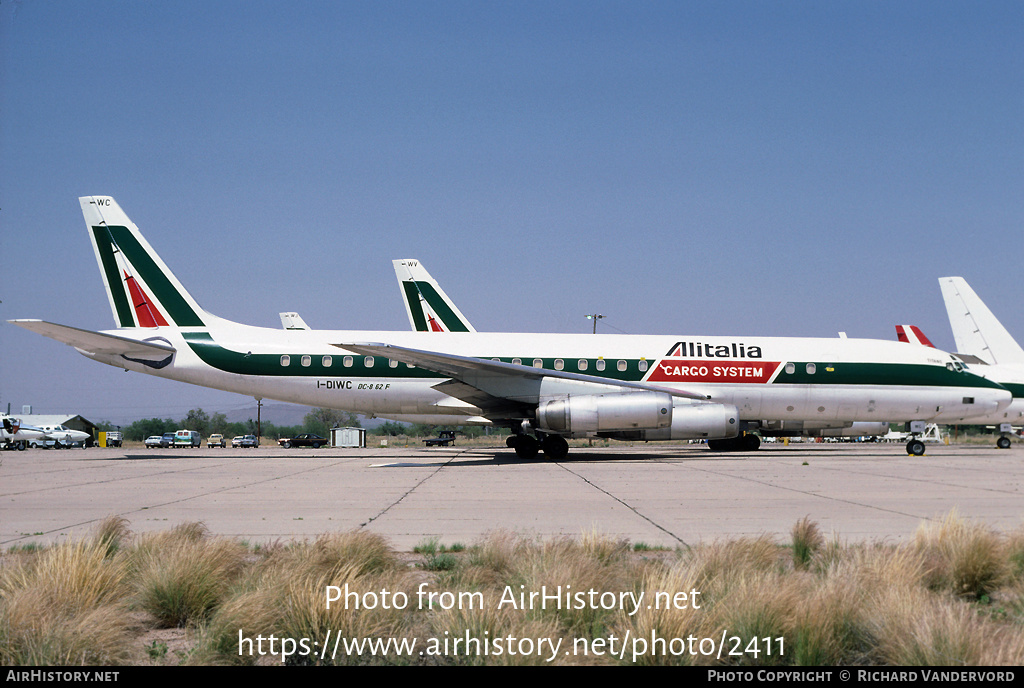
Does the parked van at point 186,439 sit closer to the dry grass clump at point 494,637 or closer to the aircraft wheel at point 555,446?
the aircraft wheel at point 555,446

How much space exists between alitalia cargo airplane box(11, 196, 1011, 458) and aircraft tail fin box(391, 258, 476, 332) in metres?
13.2

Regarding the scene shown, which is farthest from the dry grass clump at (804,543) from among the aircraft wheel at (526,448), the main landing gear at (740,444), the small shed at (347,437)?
the small shed at (347,437)

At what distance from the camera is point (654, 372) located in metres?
22.4

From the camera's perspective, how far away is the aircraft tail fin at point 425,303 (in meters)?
36.8

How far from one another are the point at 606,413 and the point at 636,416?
83 centimetres

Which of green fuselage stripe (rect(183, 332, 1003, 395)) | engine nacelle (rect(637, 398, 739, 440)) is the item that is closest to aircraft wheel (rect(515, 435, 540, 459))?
green fuselage stripe (rect(183, 332, 1003, 395))

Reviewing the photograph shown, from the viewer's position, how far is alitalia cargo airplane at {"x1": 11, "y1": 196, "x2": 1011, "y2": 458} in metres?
21.8

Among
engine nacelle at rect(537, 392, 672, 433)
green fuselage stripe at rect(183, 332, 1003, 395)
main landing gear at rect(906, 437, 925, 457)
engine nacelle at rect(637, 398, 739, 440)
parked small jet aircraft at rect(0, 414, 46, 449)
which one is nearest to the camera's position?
engine nacelle at rect(537, 392, 672, 433)

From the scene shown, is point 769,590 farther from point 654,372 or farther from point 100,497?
point 654,372

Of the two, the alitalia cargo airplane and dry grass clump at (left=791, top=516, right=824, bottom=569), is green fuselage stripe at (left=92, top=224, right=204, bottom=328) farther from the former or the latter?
dry grass clump at (left=791, top=516, right=824, bottom=569)

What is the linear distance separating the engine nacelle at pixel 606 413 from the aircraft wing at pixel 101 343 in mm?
11707

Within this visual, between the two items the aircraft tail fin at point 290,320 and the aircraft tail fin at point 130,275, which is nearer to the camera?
the aircraft tail fin at point 130,275
